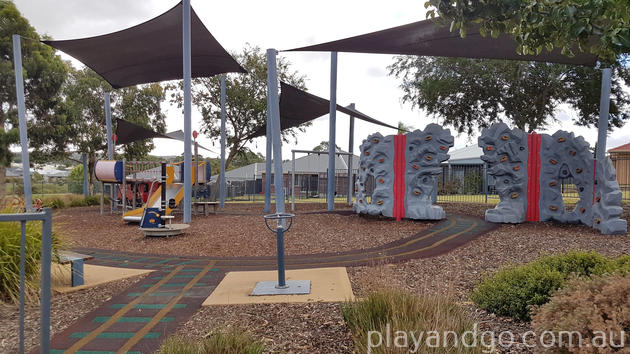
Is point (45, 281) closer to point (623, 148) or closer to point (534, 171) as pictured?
point (534, 171)

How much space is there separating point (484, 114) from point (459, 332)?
1765 centimetres

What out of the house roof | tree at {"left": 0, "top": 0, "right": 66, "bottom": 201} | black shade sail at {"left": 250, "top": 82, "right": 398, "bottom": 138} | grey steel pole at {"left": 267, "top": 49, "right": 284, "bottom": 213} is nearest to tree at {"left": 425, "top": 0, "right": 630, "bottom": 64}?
grey steel pole at {"left": 267, "top": 49, "right": 284, "bottom": 213}

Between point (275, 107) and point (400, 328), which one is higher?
point (275, 107)

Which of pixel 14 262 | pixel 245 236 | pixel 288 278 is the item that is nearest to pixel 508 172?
pixel 245 236

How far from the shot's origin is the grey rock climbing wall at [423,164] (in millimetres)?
10094

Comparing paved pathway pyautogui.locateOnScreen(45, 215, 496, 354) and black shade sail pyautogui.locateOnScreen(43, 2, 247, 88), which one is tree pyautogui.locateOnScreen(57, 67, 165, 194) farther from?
paved pathway pyautogui.locateOnScreen(45, 215, 496, 354)

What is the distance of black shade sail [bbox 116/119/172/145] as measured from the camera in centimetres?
1548

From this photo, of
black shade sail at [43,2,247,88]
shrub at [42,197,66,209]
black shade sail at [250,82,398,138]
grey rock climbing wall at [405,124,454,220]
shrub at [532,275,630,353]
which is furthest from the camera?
shrub at [42,197,66,209]

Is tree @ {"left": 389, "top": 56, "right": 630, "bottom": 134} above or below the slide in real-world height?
above

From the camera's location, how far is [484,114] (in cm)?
1802

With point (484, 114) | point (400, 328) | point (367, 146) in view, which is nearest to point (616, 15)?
point (400, 328)

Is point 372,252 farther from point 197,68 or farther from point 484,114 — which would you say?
point 484,114

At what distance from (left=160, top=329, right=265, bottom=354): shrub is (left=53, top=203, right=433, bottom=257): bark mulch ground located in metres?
3.81

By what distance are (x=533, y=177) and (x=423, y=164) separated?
9.30 ft
